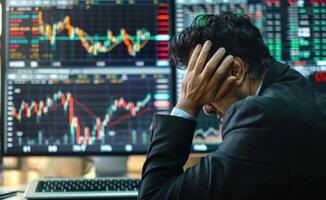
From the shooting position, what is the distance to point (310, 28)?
6.03ft

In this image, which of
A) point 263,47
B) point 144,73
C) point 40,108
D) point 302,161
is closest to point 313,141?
point 302,161

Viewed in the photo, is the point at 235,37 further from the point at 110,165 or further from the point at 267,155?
the point at 110,165

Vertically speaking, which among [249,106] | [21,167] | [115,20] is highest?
[115,20]

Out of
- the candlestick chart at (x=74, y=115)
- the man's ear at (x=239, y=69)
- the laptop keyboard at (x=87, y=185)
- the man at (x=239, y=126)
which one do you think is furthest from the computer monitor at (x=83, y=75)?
the man's ear at (x=239, y=69)

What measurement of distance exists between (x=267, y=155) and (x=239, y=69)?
22cm

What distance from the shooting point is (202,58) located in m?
1.12

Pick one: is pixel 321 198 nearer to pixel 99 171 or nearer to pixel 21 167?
pixel 99 171

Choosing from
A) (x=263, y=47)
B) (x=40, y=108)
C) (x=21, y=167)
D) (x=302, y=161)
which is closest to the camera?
(x=302, y=161)

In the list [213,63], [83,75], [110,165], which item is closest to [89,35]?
[83,75]

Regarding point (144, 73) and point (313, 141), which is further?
point (144, 73)

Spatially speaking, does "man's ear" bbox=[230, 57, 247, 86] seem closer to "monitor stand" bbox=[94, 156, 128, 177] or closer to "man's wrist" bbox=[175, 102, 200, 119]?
"man's wrist" bbox=[175, 102, 200, 119]

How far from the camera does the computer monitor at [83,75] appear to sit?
176cm

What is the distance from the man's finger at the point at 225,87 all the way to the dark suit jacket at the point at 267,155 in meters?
0.11

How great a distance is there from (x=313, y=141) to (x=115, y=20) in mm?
1019
